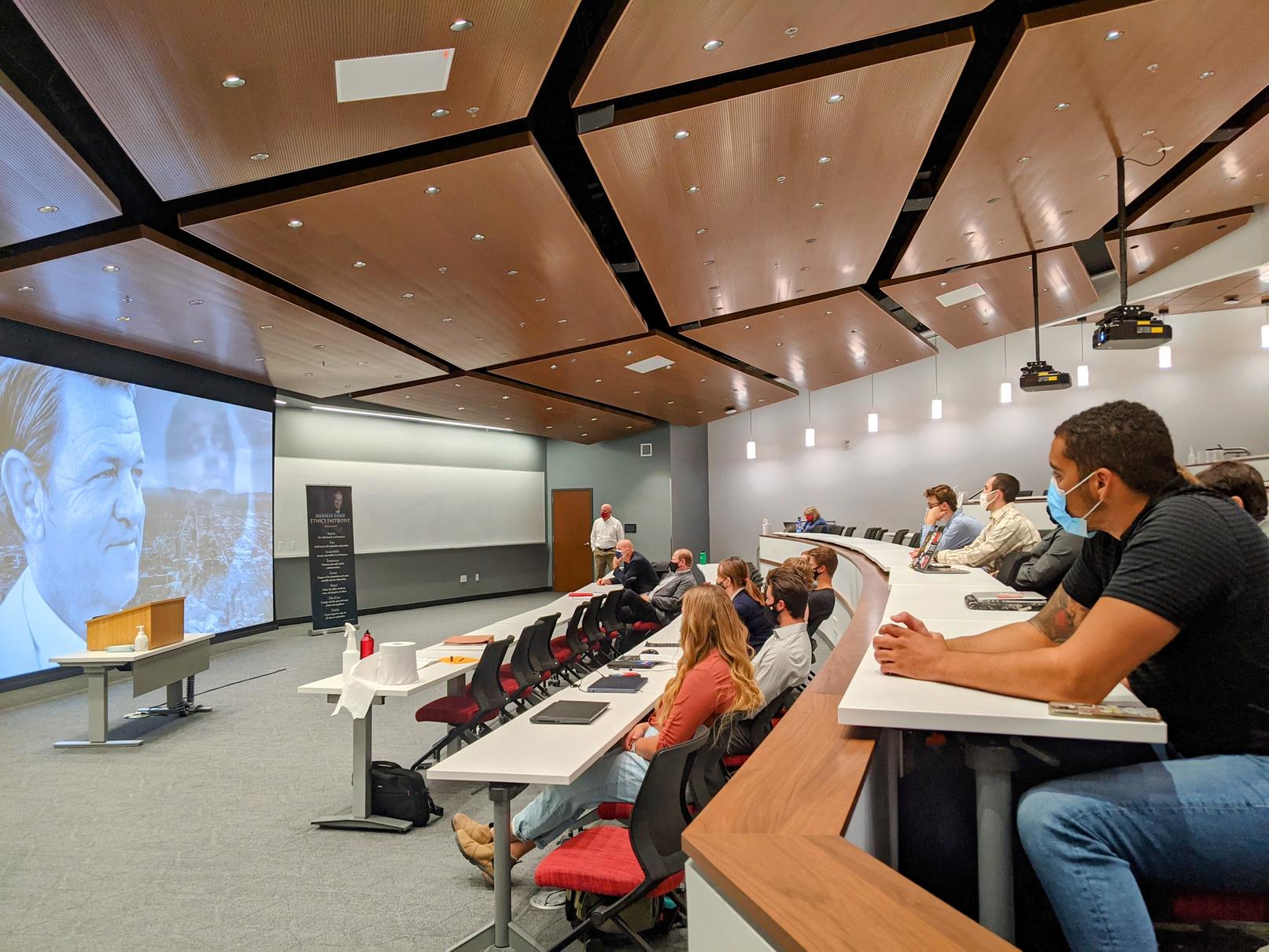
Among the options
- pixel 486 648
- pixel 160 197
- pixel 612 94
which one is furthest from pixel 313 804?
pixel 612 94

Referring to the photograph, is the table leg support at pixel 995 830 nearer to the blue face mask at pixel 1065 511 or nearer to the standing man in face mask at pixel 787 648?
the blue face mask at pixel 1065 511

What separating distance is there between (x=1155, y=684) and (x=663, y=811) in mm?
1629

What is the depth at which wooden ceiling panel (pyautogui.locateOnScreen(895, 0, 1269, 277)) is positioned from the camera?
4023 mm

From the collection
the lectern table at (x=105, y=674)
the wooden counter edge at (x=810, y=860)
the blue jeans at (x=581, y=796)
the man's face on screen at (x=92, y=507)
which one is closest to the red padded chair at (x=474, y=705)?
the blue jeans at (x=581, y=796)

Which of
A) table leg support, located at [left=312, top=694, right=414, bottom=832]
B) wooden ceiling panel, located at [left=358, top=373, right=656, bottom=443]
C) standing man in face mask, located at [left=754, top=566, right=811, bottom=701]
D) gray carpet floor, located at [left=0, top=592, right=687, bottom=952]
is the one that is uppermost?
wooden ceiling panel, located at [left=358, top=373, right=656, bottom=443]

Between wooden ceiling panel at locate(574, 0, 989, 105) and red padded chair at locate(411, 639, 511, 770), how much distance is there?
3.45 meters

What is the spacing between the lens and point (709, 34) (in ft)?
12.5

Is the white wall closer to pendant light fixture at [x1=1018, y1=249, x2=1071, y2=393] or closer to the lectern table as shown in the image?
pendant light fixture at [x1=1018, y1=249, x2=1071, y2=393]

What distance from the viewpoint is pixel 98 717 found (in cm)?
593

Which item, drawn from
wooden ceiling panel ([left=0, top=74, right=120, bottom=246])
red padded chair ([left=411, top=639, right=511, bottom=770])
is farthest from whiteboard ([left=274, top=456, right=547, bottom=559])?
red padded chair ([left=411, top=639, right=511, bottom=770])

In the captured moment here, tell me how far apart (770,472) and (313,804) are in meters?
14.1

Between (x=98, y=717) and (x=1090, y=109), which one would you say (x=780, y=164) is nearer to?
(x=1090, y=109)

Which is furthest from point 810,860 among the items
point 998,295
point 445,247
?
point 998,295

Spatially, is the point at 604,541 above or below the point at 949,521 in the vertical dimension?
below
